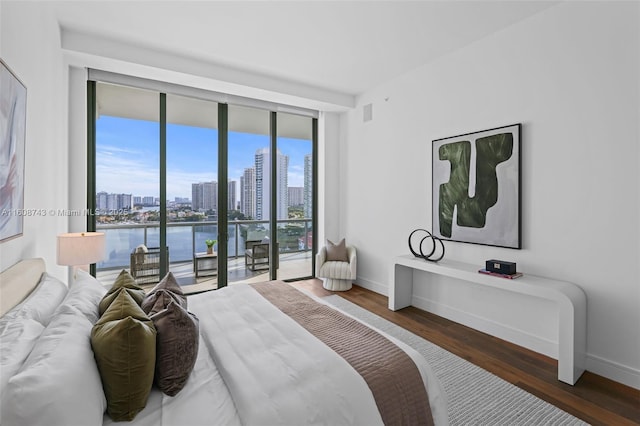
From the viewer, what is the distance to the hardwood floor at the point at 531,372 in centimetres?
202

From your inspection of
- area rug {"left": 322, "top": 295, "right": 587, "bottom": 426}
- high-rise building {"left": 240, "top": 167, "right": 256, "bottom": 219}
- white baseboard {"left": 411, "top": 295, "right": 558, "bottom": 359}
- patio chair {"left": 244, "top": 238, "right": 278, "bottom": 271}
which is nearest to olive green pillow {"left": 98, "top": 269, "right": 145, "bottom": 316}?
area rug {"left": 322, "top": 295, "right": 587, "bottom": 426}

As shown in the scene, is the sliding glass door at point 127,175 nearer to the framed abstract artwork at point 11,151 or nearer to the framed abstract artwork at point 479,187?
the framed abstract artwork at point 11,151

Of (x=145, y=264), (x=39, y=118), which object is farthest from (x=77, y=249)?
(x=145, y=264)

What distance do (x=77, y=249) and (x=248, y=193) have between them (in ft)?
8.03

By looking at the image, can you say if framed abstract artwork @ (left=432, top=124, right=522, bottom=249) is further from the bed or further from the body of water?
the body of water

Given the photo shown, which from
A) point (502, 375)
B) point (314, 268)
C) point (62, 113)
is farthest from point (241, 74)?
point (502, 375)

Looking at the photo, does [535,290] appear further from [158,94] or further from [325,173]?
[158,94]

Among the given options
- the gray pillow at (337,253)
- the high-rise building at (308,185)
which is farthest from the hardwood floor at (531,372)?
the high-rise building at (308,185)

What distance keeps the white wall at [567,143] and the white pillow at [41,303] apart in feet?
11.1

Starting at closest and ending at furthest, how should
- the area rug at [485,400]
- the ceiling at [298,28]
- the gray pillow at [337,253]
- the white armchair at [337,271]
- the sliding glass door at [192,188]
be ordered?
the area rug at [485,400], the ceiling at [298,28], the sliding glass door at [192,188], the white armchair at [337,271], the gray pillow at [337,253]

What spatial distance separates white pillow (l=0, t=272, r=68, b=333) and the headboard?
2 centimetres

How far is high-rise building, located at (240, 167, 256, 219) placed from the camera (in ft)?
15.4

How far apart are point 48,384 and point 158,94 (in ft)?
12.6

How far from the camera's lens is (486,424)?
1.90m
